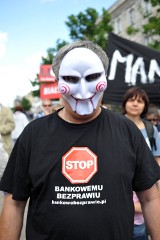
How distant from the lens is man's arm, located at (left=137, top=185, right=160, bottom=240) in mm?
1683

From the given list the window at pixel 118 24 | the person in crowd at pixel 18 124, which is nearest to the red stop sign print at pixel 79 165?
the person in crowd at pixel 18 124

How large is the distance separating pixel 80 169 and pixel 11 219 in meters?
0.40

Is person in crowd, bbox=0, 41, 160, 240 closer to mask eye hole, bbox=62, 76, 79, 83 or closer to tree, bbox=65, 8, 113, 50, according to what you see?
mask eye hole, bbox=62, 76, 79, 83

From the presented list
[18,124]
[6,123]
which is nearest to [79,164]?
[6,123]

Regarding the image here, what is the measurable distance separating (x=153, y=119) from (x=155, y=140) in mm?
2139

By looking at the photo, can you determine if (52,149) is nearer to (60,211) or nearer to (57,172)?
(57,172)

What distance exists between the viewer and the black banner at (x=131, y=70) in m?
4.69

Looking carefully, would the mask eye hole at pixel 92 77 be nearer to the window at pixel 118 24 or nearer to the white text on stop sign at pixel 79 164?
the white text on stop sign at pixel 79 164

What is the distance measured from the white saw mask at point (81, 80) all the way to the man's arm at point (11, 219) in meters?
0.49

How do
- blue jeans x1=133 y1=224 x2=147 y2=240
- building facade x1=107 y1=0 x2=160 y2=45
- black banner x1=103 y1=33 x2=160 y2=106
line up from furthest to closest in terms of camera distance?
building facade x1=107 y1=0 x2=160 y2=45
black banner x1=103 y1=33 x2=160 y2=106
blue jeans x1=133 y1=224 x2=147 y2=240

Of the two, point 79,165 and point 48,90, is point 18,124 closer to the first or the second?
point 48,90

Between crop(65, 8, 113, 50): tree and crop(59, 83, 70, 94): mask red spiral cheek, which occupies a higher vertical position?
crop(65, 8, 113, 50): tree

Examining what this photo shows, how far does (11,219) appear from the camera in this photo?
1662 mm

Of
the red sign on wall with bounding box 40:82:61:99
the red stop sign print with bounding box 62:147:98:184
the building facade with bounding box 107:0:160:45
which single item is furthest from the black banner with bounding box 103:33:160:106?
the building facade with bounding box 107:0:160:45
